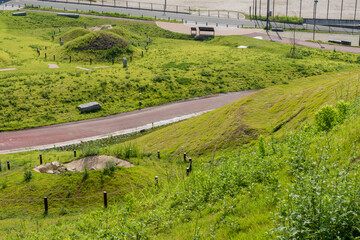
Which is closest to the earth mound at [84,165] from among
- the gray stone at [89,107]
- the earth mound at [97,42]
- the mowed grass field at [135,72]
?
the mowed grass field at [135,72]

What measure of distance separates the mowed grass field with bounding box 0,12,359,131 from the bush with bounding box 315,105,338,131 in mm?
28219

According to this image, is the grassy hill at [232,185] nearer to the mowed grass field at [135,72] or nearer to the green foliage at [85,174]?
the green foliage at [85,174]

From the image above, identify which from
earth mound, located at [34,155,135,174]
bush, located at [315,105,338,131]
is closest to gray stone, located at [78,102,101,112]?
earth mound, located at [34,155,135,174]

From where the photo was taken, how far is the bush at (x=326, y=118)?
1507 centimetres

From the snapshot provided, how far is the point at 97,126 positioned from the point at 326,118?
84.3 feet

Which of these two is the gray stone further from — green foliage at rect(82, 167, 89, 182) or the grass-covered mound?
the grass-covered mound

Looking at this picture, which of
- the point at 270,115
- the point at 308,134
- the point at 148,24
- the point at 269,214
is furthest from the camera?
the point at 148,24

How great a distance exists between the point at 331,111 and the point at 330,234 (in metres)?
8.11

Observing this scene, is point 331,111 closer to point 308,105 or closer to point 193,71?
point 308,105

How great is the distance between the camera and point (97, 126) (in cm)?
3716

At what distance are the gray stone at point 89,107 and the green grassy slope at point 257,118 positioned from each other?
13705 mm

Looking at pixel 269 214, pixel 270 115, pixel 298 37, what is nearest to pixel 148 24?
pixel 298 37

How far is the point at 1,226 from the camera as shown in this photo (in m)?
17.1

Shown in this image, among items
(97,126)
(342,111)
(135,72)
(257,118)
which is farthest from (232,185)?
(135,72)
